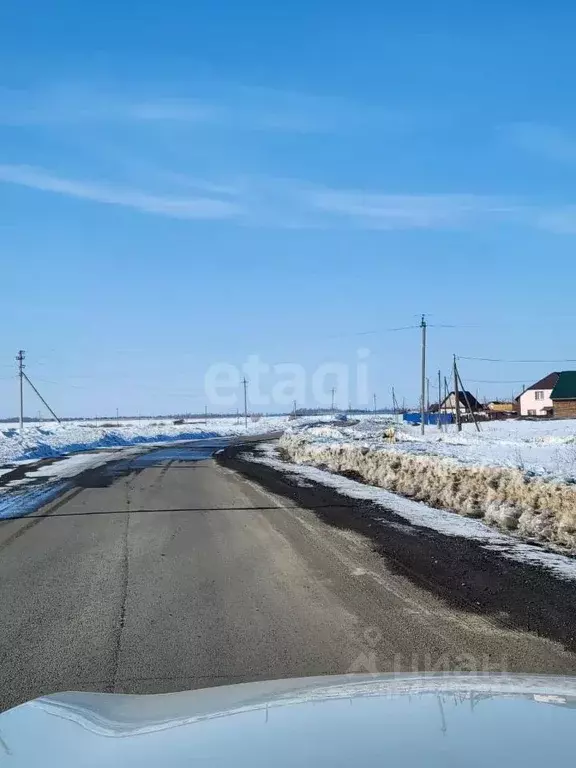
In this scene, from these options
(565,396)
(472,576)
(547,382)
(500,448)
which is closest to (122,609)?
(472,576)

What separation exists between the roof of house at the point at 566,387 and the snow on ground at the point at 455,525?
63.6 metres

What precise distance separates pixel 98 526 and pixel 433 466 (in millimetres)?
9505

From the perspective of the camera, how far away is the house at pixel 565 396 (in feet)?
260

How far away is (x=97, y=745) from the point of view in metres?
3.03

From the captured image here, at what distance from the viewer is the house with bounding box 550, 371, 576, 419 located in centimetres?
7912

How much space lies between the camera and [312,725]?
3.24m

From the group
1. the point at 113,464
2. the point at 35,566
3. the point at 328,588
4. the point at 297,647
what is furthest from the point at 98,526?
the point at 113,464

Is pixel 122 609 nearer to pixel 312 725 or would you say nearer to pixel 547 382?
pixel 312 725

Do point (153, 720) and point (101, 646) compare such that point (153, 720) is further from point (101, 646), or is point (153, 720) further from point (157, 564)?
point (157, 564)

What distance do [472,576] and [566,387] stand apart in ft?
252

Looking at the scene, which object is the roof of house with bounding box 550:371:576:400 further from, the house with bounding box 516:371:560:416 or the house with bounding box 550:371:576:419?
the house with bounding box 516:371:560:416

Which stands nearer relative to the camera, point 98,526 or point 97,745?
point 97,745

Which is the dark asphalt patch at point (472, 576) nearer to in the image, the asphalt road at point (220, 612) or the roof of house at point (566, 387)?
the asphalt road at point (220, 612)

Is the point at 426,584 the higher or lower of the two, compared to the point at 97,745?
lower
